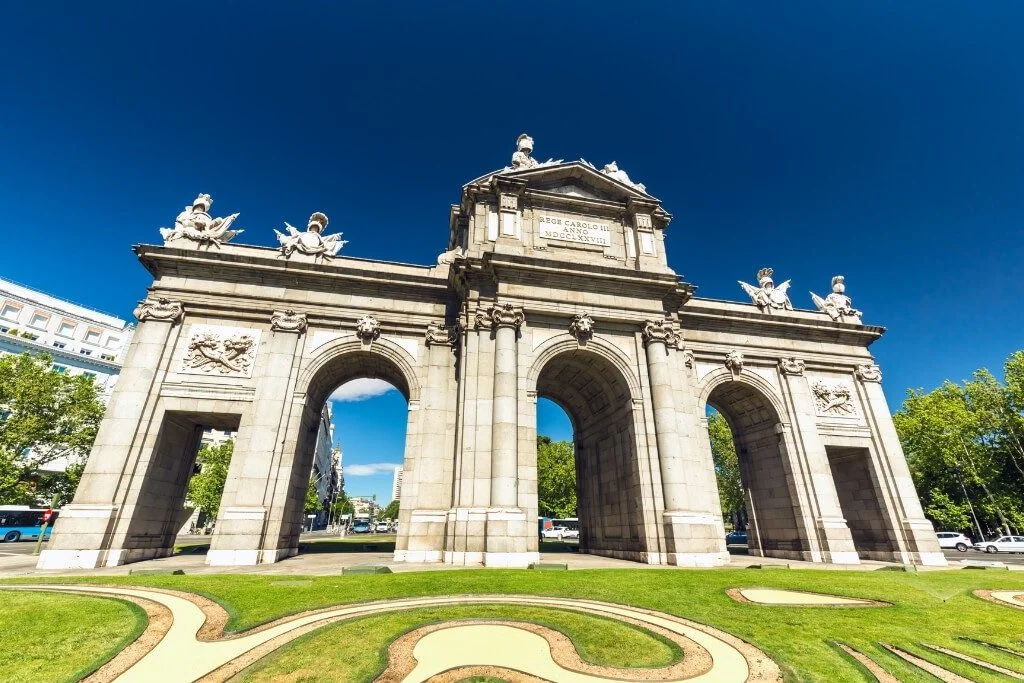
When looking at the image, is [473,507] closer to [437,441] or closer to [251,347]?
[437,441]

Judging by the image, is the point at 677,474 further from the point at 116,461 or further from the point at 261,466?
the point at 116,461

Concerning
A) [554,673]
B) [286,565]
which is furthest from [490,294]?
[554,673]

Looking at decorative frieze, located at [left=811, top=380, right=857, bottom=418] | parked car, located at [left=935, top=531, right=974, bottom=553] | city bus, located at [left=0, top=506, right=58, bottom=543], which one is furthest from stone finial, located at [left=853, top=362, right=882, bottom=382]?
city bus, located at [left=0, top=506, right=58, bottom=543]

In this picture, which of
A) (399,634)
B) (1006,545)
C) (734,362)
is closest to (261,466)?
(399,634)

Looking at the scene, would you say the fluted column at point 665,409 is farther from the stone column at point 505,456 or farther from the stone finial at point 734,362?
the stone column at point 505,456

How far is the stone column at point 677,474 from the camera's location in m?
20.2

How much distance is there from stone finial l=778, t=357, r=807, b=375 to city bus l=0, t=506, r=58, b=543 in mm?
60440

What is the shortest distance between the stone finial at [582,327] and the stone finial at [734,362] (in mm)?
10019

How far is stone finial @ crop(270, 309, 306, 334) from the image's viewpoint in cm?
Result: 2325

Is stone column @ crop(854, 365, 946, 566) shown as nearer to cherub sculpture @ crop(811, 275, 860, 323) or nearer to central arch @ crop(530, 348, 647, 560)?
cherub sculpture @ crop(811, 275, 860, 323)

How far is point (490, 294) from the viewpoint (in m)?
23.4

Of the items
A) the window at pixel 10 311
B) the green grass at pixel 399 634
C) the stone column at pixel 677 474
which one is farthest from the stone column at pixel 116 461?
the window at pixel 10 311

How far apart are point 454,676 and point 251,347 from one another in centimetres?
2105

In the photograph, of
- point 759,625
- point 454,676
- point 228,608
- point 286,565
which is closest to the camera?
point 454,676
